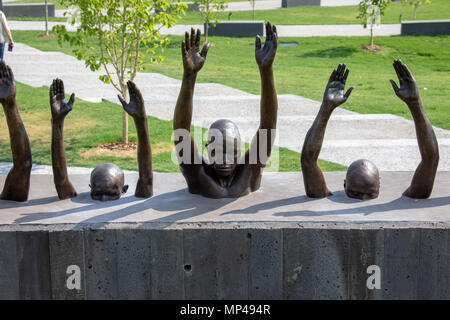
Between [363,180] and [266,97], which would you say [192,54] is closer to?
[266,97]

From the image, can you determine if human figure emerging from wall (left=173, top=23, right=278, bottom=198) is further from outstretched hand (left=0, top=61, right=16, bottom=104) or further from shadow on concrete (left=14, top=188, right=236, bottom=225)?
outstretched hand (left=0, top=61, right=16, bottom=104)

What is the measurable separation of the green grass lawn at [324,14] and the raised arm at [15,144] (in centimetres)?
2381

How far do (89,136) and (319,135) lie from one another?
600 centimetres

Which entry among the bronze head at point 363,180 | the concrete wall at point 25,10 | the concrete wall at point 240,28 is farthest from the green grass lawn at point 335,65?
the bronze head at point 363,180

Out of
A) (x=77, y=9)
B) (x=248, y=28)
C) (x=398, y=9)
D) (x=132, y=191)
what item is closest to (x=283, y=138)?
(x=77, y=9)

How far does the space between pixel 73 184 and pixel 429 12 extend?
28825 millimetres

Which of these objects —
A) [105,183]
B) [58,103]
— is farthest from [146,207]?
[58,103]

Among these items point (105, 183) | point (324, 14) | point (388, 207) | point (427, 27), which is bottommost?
point (388, 207)

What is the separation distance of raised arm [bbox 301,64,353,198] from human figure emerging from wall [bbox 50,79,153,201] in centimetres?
136

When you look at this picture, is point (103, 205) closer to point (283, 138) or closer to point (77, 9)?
point (77, 9)

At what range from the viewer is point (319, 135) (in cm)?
523

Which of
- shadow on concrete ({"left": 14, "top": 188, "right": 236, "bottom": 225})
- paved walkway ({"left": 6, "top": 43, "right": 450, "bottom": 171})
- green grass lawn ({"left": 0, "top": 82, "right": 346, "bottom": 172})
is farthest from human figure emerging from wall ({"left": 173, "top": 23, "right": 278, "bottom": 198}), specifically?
paved walkway ({"left": 6, "top": 43, "right": 450, "bottom": 171})

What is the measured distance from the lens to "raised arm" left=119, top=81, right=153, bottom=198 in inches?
202

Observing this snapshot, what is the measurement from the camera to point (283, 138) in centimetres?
1035
